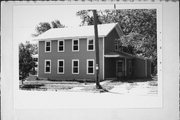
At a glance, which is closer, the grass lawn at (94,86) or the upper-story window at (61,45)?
the grass lawn at (94,86)

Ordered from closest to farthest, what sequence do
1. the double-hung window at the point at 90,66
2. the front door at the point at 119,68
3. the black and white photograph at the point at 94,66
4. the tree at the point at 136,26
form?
the black and white photograph at the point at 94,66, the tree at the point at 136,26, the double-hung window at the point at 90,66, the front door at the point at 119,68

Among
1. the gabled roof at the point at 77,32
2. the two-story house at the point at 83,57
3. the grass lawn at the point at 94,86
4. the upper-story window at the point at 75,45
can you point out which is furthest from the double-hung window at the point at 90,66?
the gabled roof at the point at 77,32

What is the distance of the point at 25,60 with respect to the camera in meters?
7.29

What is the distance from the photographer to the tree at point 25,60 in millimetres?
7164

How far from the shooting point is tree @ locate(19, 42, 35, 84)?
716cm

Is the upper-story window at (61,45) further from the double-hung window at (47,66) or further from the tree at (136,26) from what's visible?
the tree at (136,26)

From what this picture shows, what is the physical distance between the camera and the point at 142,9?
7000mm

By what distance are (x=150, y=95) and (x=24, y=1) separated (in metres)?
4.27

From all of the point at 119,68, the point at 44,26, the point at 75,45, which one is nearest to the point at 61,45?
the point at 75,45

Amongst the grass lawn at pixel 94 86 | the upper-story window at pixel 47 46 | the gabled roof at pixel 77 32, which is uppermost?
the gabled roof at pixel 77 32

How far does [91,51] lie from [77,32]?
0.71 meters

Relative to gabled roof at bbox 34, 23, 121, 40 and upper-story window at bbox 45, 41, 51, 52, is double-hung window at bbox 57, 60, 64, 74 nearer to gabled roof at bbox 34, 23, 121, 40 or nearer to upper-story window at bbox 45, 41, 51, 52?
upper-story window at bbox 45, 41, 51, 52

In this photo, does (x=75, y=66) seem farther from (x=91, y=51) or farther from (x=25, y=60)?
(x=25, y=60)

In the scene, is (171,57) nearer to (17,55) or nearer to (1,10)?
(17,55)
